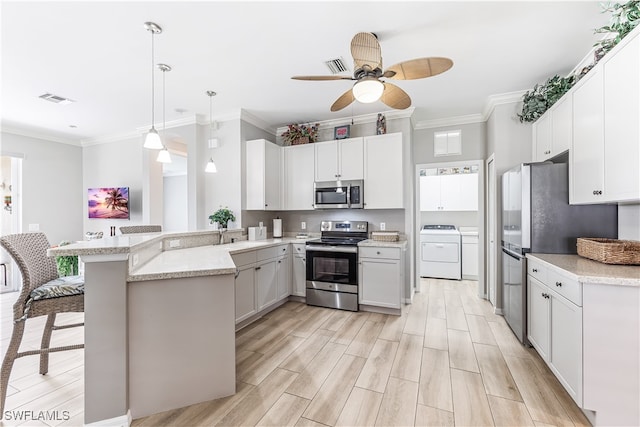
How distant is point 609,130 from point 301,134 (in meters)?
3.59

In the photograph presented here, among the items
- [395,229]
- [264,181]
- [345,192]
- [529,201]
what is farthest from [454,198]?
[264,181]

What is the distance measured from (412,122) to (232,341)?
3.83m

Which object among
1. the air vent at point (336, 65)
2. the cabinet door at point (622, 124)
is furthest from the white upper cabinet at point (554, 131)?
the air vent at point (336, 65)

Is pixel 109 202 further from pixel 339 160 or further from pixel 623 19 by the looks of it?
pixel 623 19

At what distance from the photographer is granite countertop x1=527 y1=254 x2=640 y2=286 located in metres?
1.64

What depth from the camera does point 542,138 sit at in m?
3.07

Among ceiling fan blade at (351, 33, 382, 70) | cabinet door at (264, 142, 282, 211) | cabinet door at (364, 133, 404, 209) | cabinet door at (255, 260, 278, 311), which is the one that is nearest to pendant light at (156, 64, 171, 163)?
cabinet door at (264, 142, 282, 211)

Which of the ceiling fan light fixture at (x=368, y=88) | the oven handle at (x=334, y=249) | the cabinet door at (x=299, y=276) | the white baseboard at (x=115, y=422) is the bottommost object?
the white baseboard at (x=115, y=422)

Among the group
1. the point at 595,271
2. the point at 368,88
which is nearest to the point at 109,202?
the point at 368,88

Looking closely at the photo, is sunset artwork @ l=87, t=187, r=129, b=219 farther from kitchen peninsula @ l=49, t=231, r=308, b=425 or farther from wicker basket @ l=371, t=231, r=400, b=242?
wicker basket @ l=371, t=231, r=400, b=242

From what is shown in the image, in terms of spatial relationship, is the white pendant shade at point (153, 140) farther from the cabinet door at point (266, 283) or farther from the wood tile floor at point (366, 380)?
the wood tile floor at point (366, 380)

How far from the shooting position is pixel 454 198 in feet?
18.7

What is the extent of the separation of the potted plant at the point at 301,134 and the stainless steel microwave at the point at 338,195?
2.56ft

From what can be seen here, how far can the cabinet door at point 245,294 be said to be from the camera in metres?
3.02
